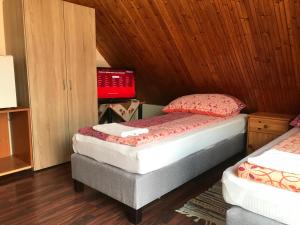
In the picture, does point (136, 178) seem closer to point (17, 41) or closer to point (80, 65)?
point (80, 65)

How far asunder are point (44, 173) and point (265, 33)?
9.15 ft

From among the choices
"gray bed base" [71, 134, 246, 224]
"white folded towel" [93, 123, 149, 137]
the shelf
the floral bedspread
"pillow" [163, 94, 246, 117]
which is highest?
"pillow" [163, 94, 246, 117]

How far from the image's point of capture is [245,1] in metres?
2.35

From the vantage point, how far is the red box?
374 cm

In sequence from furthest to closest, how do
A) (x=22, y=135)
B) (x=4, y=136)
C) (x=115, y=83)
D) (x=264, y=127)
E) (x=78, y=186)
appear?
(x=115, y=83)
(x=264, y=127)
(x=4, y=136)
(x=22, y=135)
(x=78, y=186)

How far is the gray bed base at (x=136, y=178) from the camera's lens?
198 centimetres

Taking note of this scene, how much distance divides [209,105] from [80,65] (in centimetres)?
170

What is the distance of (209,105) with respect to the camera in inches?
131

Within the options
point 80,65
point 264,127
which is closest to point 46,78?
point 80,65

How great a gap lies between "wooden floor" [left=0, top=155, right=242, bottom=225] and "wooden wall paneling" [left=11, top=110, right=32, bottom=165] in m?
0.28

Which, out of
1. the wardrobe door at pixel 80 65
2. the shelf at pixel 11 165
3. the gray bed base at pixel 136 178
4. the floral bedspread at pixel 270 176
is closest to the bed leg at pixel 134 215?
the gray bed base at pixel 136 178

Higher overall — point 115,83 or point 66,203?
point 115,83

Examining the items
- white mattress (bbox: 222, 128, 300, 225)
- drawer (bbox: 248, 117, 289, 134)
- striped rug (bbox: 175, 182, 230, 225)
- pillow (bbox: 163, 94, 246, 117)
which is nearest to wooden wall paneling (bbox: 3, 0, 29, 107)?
pillow (bbox: 163, 94, 246, 117)

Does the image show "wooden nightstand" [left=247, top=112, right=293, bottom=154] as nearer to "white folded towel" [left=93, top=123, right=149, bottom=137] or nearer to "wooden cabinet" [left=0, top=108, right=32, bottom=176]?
"white folded towel" [left=93, top=123, right=149, bottom=137]
